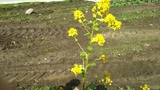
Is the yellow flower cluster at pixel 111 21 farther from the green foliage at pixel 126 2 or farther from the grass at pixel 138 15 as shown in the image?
the green foliage at pixel 126 2

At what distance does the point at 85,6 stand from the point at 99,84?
7.36 m

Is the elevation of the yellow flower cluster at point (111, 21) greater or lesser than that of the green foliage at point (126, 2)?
greater

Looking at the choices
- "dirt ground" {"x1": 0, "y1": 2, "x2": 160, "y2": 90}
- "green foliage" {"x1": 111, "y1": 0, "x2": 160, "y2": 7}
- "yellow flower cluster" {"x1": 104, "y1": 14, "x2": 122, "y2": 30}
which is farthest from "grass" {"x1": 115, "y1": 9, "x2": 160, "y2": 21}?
"yellow flower cluster" {"x1": 104, "y1": 14, "x2": 122, "y2": 30}

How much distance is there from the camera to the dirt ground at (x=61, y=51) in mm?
6250

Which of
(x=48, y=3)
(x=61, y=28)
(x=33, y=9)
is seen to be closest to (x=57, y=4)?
(x=48, y=3)

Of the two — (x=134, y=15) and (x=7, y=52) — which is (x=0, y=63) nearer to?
(x=7, y=52)

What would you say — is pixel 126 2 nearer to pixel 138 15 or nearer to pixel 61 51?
pixel 138 15

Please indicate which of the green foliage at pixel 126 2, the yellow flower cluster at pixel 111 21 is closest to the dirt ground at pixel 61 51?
the green foliage at pixel 126 2

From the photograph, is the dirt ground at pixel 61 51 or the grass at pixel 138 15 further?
the grass at pixel 138 15

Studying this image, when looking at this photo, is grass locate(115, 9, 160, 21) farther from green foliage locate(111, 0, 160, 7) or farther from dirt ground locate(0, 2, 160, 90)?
green foliage locate(111, 0, 160, 7)

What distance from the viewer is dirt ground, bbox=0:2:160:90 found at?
6250 millimetres

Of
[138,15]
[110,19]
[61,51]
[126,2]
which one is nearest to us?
[110,19]

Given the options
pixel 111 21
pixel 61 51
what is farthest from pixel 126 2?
pixel 111 21

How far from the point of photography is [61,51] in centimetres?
766
